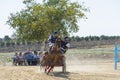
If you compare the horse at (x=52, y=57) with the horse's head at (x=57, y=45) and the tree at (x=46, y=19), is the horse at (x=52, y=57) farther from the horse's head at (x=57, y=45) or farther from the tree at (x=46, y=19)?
the tree at (x=46, y=19)

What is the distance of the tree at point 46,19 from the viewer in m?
39.2

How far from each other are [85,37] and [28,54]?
215 feet

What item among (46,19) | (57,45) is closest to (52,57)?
(57,45)

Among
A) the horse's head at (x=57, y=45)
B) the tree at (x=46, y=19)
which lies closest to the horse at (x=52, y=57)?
the horse's head at (x=57, y=45)

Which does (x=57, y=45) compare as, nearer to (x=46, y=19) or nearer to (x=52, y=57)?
(x=52, y=57)

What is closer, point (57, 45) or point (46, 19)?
point (57, 45)

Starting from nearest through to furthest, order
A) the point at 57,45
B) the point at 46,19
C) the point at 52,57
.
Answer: the point at 57,45, the point at 52,57, the point at 46,19

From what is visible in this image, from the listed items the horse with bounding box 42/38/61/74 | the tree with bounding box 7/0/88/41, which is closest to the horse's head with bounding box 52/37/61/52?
the horse with bounding box 42/38/61/74

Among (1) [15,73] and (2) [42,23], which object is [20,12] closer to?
(2) [42,23]

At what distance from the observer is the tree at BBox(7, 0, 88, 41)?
3925 centimetres

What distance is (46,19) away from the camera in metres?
39.0

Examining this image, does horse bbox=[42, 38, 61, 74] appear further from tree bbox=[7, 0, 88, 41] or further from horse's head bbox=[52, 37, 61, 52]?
tree bbox=[7, 0, 88, 41]

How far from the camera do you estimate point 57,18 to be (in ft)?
130

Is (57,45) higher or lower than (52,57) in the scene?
higher
